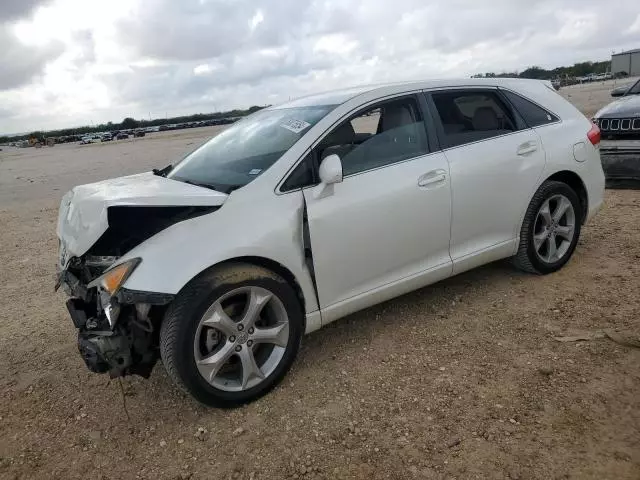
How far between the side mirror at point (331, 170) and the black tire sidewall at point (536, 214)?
190 centimetres

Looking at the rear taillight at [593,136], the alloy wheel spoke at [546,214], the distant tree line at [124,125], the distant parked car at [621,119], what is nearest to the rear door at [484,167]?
the alloy wheel spoke at [546,214]

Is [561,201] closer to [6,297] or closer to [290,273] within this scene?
[290,273]

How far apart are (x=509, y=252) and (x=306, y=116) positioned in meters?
1.96

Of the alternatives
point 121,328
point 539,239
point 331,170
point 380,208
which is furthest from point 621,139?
point 121,328

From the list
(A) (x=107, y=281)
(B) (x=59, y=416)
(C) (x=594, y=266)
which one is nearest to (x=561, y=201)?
(C) (x=594, y=266)

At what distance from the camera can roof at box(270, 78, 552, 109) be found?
3.75m

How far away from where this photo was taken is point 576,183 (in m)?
4.57

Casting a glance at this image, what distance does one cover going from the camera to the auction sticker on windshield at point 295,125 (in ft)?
11.5

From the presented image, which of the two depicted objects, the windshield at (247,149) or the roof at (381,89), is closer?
the windshield at (247,149)

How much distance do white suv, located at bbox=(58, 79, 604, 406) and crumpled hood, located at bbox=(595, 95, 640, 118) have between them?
292cm

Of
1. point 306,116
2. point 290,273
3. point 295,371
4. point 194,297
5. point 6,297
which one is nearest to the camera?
point 194,297

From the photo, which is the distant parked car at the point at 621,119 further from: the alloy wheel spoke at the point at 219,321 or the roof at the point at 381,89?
the alloy wheel spoke at the point at 219,321

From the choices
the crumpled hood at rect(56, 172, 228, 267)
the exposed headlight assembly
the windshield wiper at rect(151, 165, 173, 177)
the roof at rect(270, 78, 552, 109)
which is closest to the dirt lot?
the exposed headlight assembly

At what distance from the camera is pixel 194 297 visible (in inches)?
110
